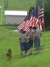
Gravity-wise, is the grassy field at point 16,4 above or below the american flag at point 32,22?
above

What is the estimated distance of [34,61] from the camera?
17.9 m

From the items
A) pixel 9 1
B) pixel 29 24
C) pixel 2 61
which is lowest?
pixel 2 61

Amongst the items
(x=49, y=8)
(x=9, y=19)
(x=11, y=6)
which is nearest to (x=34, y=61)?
(x=49, y=8)

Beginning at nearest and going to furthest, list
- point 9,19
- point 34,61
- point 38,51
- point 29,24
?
point 34,61
point 38,51
point 29,24
point 9,19

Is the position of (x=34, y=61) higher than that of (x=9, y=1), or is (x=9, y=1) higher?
(x=9, y=1)

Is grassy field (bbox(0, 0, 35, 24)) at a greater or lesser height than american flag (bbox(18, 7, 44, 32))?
greater

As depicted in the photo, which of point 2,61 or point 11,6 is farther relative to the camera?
point 11,6

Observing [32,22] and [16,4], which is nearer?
[32,22]

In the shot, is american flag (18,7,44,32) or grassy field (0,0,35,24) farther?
grassy field (0,0,35,24)

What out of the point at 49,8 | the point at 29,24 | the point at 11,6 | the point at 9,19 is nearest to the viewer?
the point at 29,24

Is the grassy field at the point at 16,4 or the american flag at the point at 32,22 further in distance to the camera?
the grassy field at the point at 16,4

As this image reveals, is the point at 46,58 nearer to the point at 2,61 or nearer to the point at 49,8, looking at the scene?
the point at 2,61

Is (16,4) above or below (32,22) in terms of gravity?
above

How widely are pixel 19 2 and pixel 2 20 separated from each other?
13.0 m
